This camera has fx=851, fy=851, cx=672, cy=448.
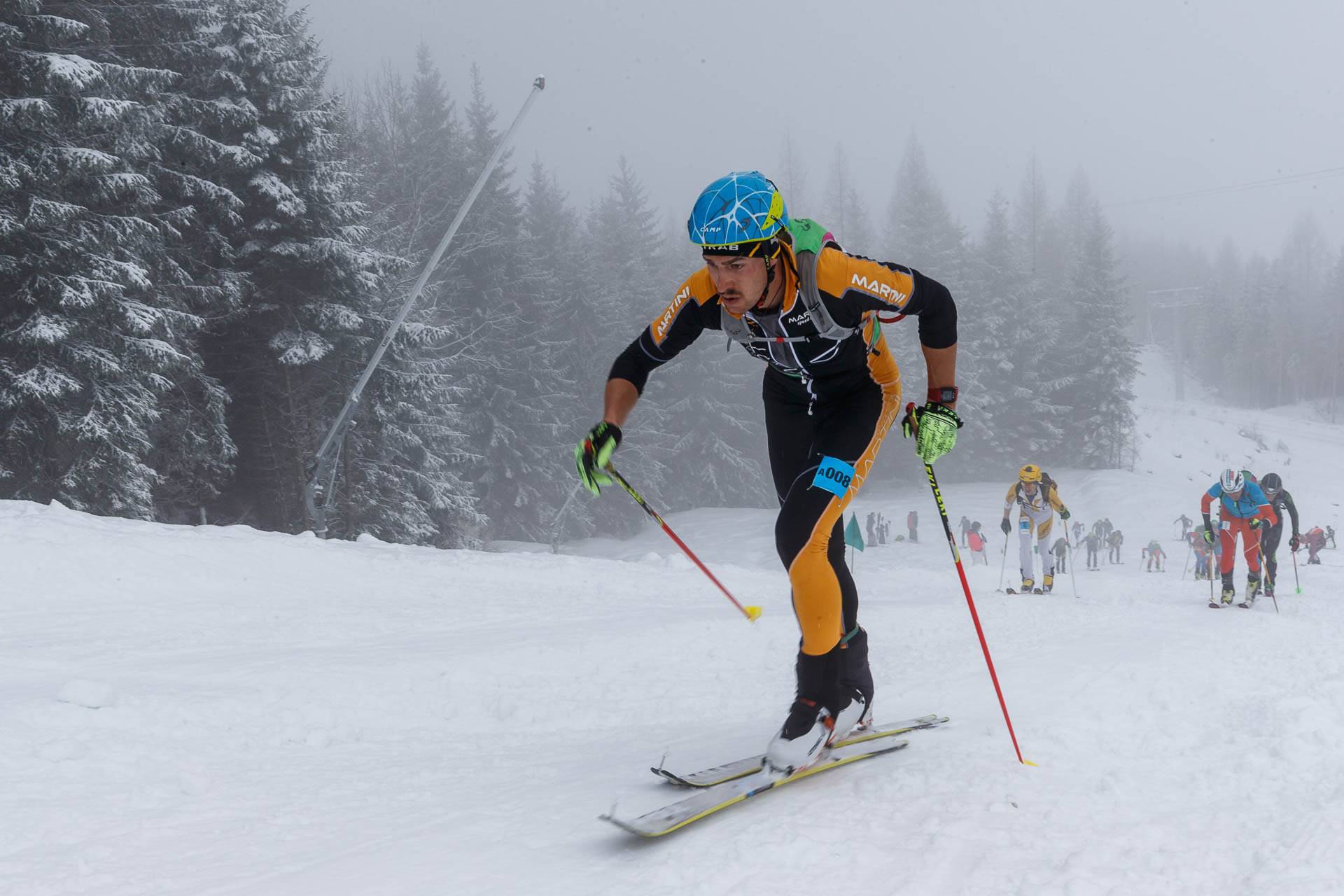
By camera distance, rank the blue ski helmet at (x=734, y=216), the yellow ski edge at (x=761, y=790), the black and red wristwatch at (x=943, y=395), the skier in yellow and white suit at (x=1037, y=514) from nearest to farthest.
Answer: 1. the yellow ski edge at (x=761, y=790)
2. the blue ski helmet at (x=734, y=216)
3. the black and red wristwatch at (x=943, y=395)
4. the skier in yellow and white suit at (x=1037, y=514)

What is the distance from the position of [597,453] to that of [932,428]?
145 centimetres

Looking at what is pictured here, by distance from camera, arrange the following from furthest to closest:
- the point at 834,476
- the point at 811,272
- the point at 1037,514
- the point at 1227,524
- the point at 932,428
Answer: the point at 1037,514, the point at 1227,524, the point at 932,428, the point at 834,476, the point at 811,272

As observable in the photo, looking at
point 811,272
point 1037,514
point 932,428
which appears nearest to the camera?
point 811,272

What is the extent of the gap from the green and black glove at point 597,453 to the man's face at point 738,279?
80cm

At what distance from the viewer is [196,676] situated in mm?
4855

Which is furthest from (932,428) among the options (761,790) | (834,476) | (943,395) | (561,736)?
(561,736)

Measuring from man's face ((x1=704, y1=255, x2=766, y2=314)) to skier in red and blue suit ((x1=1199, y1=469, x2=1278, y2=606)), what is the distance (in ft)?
31.4

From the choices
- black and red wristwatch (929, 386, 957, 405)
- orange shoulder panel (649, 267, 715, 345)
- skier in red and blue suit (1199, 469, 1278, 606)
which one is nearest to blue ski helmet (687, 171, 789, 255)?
orange shoulder panel (649, 267, 715, 345)

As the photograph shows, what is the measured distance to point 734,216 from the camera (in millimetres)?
3168

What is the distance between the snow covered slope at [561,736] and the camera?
8.57ft

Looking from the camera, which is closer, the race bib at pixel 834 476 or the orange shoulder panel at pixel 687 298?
the race bib at pixel 834 476

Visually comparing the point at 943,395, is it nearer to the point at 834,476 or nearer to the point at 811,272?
the point at 834,476

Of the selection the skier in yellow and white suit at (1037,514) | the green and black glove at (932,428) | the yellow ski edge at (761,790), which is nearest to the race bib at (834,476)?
the green and black glove at (932,428)

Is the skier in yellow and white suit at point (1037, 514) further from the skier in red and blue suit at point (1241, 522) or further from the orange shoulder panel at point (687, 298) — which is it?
the orange shoulder panel at point (687, 298)
